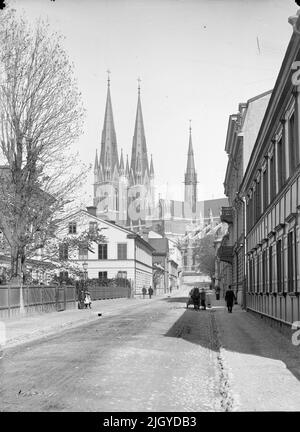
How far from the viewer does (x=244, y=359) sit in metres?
13.1

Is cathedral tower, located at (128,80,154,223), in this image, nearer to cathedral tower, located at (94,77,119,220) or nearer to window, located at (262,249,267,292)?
cathedral tower, located at (94,77,119,220)

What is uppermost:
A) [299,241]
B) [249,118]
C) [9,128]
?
[249,118]

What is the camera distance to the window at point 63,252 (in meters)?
30.6

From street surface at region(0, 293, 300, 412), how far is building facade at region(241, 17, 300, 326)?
1967mm

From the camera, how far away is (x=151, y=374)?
419 inches

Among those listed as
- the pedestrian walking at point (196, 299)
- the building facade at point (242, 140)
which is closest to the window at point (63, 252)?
the pedestrian walking at point (196, 299)

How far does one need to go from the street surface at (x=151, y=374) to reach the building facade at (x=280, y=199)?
1.97 metres

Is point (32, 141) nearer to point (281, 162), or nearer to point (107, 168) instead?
point (281, 162)

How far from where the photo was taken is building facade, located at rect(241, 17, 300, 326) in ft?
52.8

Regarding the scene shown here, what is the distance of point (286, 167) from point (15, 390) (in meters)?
11.4

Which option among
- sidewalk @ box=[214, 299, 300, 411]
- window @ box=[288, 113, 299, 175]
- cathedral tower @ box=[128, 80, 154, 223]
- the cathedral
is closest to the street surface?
sidewalk @ box=[214, 299, 300, 411]

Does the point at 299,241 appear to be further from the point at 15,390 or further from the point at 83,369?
the point at 15,390

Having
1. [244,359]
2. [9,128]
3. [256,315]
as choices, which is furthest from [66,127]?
[244,359]

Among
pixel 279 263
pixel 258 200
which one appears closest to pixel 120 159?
pixel 258 200
